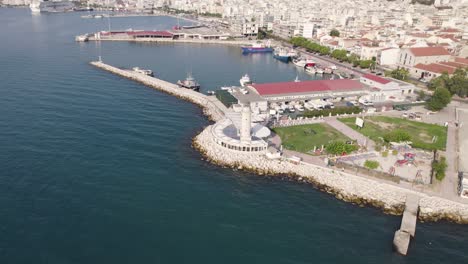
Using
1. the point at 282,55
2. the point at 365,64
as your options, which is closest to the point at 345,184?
the point at 365,64

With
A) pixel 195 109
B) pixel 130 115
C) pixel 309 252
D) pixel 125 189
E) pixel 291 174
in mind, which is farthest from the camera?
pixel 195 109

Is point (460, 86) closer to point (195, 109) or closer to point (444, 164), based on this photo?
point (444, 164)

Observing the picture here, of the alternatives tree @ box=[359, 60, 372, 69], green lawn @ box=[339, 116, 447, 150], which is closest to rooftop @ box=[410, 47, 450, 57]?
tree @ box=[359, 60, 372, 69]

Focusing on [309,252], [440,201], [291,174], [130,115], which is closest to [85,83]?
[130,115]

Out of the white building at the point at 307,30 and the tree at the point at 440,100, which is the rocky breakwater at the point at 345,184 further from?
the white building at the point at 307,30

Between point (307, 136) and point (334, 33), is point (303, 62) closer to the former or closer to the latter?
point (334, 33)
